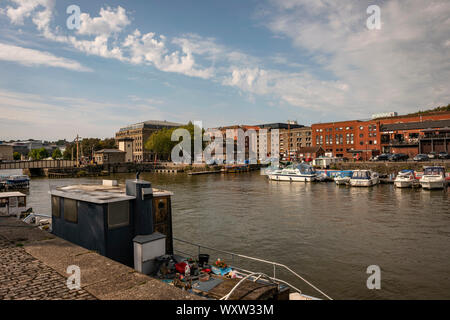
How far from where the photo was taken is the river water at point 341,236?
48.6 ft

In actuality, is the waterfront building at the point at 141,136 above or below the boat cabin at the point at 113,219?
above

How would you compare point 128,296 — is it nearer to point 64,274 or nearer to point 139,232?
point 64,274

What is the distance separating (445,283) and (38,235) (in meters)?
18.6

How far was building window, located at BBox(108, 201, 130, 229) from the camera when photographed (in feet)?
36.1

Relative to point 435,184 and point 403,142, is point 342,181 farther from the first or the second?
point 403,142

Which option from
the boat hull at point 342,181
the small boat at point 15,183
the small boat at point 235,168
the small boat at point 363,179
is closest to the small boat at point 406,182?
the small boat at point 363,179

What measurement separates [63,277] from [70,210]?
15.0 feet

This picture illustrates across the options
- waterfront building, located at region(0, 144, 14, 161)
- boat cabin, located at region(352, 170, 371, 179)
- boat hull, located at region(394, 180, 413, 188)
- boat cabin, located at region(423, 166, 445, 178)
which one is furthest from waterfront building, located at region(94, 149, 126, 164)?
boat cabin, located at region(423, 166, 445, 178)

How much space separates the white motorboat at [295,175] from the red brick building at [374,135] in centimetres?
3482

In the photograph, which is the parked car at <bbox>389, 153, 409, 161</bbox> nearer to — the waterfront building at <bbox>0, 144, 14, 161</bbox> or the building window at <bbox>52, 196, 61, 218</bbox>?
the building window at <bbox>52, 196, 61, 218</bbox>

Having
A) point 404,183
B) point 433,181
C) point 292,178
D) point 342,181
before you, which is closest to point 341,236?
point 433,181

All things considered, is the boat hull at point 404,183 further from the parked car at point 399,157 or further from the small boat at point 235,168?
the small boat at point 235,168

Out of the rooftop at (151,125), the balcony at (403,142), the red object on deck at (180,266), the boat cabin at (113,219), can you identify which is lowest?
the red object on deck at (180,266)
